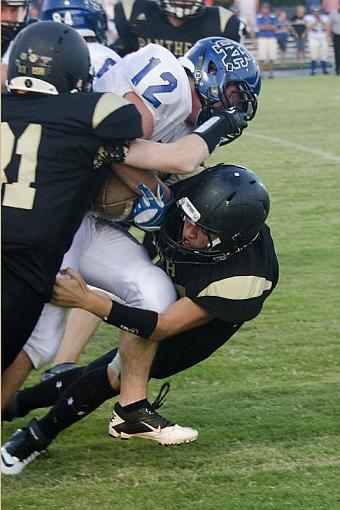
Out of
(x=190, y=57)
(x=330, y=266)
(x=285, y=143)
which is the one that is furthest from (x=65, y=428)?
(x=285, y=143)

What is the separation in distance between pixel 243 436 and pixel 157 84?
4.03ft

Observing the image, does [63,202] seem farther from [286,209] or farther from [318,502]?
[286,209]

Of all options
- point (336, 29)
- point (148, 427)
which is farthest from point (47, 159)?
point (336, 29)

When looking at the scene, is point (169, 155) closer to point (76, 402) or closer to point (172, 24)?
point (76, 402)

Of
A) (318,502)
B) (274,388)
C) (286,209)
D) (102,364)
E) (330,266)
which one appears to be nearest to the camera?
(318,502)

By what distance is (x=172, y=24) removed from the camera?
22.2 feet

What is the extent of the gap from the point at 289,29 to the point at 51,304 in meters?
24.0

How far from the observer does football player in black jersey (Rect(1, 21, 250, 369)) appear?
3266mm

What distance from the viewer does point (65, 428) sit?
3740mm

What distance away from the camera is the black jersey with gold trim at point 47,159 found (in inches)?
128

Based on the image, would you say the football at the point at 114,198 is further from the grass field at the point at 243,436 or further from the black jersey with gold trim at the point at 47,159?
the grass field at the point at 243,436

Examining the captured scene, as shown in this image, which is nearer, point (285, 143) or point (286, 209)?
point (286, 209)

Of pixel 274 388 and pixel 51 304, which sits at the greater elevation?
pixel 51 304

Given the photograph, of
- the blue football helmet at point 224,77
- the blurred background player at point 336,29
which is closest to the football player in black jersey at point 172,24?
the blue football helmet at point 224,77
